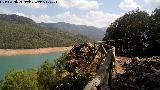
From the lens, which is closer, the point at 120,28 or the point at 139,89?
the point at 139,89

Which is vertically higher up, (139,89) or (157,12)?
(157,12)

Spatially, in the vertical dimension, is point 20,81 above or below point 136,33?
below

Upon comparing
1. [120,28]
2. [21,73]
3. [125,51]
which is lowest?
[21,73]

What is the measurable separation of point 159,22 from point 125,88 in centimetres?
1653

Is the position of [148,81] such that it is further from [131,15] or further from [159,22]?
[131,15]

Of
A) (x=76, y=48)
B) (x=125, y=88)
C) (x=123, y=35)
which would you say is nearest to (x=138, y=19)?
(x=123, y=35)

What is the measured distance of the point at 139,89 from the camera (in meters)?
12.8

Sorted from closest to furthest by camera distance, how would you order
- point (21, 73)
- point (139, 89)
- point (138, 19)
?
point (139, 89) → point (138, 19) → point (21, 73)

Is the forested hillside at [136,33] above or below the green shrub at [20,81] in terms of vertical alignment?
above

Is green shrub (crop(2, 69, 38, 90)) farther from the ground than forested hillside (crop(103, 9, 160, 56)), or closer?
closer

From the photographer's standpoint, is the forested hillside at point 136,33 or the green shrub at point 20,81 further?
the green shrub at point 20,81

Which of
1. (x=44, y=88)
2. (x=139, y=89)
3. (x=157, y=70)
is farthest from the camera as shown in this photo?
(x=44, y=88)

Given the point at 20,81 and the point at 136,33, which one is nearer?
the point at 136,33

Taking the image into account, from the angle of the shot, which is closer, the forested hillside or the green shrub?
the forested hillside
